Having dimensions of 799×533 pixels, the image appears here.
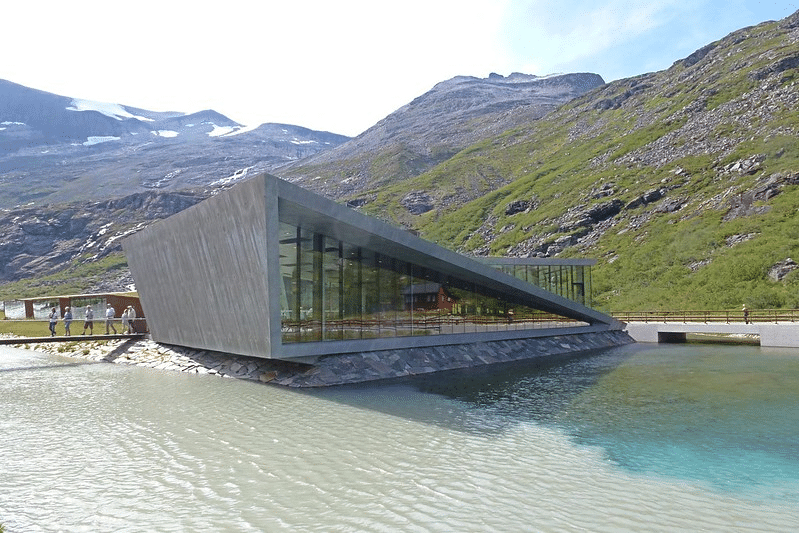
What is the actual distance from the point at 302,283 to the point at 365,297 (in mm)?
3473

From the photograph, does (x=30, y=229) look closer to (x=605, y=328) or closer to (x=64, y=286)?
(x=64, y=286)

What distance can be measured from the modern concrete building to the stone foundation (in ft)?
1.81

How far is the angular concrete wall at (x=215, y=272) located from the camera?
17.3 metres

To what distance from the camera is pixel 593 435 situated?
1206cm

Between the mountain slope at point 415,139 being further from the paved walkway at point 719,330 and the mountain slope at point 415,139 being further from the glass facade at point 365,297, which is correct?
the glass facade at point 365,297

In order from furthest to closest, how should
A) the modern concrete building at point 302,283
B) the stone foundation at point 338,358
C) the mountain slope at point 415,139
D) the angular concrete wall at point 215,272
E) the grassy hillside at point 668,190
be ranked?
the mountain slope at point 415,139, the grassy hillside at point 668,190, the stone foundation at point 338,358, the modern concrete building at point 302,283, the angular concrete wall at point 215,272

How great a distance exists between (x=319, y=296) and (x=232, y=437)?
8050 mm

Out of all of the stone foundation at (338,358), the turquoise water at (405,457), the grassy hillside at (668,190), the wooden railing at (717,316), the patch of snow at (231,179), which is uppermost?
the patch of snow at (231,179)

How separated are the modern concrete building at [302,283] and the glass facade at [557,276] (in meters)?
1.91

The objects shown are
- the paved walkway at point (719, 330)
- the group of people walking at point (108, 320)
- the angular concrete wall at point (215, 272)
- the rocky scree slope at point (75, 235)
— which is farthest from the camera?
the rocky scree slope at point (75, 235)

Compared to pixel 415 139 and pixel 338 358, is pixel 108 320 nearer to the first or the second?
pixel 338 358

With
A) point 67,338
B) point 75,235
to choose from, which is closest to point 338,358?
point 67,338

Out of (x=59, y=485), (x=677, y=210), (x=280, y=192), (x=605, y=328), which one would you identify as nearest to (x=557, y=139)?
(x=677, y=210)

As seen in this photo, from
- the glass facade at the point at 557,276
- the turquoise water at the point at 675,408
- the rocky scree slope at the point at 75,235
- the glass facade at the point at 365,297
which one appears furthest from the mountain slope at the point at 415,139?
the turquoise water at the point at 675,408
